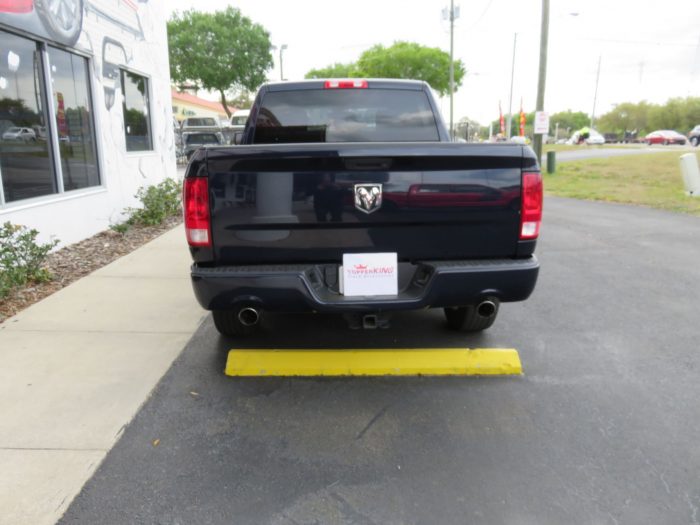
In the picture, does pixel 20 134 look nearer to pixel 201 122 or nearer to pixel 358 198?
pixel 358 198

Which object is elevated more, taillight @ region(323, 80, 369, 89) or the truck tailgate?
taillight @ region(323, 80, 369, 89)

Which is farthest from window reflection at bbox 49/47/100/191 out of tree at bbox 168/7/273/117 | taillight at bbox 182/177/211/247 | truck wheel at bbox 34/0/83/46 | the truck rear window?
tree at bbox 168/7/273/117

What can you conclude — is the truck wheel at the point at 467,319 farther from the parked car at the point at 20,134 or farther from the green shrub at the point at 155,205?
the green shrub at the point at 155,205

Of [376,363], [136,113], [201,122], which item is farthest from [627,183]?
[201,122]

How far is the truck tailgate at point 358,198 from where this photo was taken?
9.66 feet

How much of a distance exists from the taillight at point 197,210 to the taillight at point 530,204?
1.75 m

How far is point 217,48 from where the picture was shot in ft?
110

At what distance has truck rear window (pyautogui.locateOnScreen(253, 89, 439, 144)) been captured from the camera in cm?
446

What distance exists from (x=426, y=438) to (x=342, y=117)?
8.77ft

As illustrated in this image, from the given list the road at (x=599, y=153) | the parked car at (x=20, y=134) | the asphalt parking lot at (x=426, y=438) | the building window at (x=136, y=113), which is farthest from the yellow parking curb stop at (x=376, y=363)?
the road at (x=599, y=153)

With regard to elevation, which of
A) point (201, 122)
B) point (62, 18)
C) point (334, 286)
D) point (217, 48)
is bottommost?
point (334, 286)

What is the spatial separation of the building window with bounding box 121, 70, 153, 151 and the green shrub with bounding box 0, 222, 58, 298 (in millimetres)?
4159

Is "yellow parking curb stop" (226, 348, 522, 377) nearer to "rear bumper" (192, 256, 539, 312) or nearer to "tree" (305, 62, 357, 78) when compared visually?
"rear bumper" (192, 256, 539, 312)

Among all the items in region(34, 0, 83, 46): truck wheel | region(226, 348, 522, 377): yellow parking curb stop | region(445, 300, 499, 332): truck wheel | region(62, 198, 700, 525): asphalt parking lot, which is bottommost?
region(62, 198, 700, 525): asphalt parking lot
